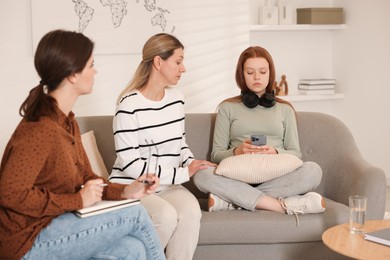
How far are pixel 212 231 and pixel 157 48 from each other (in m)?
0.91

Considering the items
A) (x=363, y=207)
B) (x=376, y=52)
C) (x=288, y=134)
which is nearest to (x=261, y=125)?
(x=288, y=134)

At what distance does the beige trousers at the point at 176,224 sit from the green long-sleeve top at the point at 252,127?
22.7 inches

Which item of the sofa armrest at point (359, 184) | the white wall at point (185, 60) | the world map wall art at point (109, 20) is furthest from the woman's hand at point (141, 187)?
the world map wall art at point (109, 20)

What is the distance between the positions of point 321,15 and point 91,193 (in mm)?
3874

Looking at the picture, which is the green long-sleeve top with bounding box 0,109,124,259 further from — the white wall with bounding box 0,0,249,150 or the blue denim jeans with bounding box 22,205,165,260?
the white wall with bounding box 0,0,249,150

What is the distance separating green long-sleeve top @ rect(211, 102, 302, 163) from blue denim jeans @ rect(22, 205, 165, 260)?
3.60ft

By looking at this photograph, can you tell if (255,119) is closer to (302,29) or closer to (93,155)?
(93,155)

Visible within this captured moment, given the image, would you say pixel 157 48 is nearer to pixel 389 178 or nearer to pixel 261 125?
pixel 261 125

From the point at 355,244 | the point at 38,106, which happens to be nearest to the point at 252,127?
the point at 355,244

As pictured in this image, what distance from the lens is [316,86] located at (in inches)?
232

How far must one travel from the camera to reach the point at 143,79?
132 inches

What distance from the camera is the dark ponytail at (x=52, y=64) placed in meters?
2.38

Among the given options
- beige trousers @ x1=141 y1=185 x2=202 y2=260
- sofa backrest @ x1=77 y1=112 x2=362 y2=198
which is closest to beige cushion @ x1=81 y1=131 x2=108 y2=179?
sofa backrest @ x1=77 y1=112 x2=362 y2=198

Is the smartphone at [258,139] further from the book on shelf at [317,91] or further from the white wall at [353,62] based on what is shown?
the book on shelf at [317,91]
